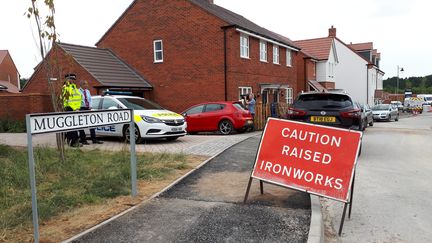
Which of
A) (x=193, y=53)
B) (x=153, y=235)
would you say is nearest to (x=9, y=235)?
(x=153, y=235)

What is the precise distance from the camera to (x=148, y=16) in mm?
22656

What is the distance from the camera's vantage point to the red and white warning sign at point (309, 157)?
4.85m

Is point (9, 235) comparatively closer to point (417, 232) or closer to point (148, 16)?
point (417, 232)

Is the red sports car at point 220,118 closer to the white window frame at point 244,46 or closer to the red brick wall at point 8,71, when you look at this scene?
the white window frame at point 244,46

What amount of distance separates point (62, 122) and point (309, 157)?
314 cm

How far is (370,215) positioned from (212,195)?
2.28m

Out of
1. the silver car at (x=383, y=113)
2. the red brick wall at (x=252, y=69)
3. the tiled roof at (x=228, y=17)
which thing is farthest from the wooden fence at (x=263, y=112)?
the silver car at (x=383, y=113)

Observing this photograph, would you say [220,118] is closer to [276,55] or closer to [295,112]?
[295,112]

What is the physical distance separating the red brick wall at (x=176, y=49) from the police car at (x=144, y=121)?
342 inches

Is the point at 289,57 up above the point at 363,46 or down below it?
below

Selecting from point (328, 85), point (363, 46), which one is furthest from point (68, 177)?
point (363, 46)

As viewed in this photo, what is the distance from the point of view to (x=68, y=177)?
21.7ft

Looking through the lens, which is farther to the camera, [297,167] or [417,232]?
[297,167]

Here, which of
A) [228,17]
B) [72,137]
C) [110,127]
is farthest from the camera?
[228,17]
